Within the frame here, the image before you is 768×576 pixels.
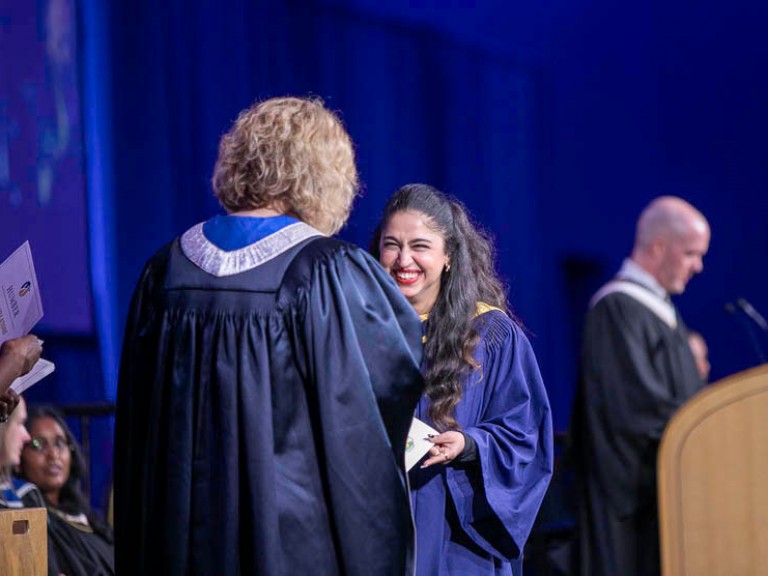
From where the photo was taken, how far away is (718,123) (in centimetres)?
842

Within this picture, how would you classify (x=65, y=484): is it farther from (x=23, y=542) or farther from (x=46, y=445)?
(x=23, y=542)

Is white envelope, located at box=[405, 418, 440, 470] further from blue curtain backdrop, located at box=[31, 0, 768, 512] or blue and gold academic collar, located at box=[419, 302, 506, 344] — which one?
blue curtain backdrop, located at box=[31, 0, 768, 512]

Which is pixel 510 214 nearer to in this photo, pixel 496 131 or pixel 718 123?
pixel 496 131

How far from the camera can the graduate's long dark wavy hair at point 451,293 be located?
9.50 feet

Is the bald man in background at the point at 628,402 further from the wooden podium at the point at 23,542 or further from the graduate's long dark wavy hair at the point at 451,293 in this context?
the wooden podium at the point at 23,542

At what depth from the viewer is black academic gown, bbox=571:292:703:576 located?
5.10 m

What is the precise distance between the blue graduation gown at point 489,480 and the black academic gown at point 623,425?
7.50ft

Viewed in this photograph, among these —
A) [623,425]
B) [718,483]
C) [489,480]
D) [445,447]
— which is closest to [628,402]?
[623,425]

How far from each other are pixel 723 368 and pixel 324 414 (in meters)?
6.72

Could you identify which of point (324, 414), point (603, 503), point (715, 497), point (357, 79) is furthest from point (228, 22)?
point (324, 414)

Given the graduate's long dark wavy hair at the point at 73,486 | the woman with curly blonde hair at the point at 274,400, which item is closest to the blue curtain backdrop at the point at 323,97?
the graduate's long dark wavy hair at the point at 73,486

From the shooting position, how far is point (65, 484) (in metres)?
4.26

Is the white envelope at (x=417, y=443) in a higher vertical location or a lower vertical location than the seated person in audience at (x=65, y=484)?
higher

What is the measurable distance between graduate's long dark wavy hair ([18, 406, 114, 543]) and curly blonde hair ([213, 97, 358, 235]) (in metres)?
2.13
